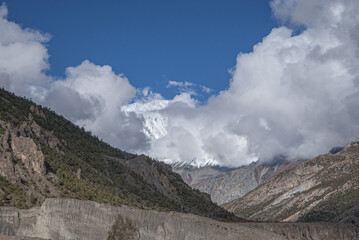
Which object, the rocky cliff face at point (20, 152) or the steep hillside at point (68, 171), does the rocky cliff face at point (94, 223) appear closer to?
the steep hillside at point (68, 171)

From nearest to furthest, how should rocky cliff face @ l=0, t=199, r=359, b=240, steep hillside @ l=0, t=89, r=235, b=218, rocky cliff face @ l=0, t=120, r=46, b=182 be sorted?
rocky cliff face @ l=0, t=199, r=359, b=240 → steep hillside @ l=0, t=89, r=235, b=218 → rocky cliff face @ l=0, t=120, r=46, b=182

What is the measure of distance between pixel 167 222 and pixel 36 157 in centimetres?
2895

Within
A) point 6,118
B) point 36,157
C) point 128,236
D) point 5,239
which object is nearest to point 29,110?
point 6,118

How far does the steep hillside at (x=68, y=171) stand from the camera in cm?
10231

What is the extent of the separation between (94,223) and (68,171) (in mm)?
27285

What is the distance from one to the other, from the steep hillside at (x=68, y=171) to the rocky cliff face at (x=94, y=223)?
4.97m

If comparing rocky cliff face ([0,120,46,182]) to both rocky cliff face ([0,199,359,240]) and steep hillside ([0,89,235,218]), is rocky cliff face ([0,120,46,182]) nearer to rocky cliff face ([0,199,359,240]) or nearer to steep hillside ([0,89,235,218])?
steep hillside ([0,89,235,218])

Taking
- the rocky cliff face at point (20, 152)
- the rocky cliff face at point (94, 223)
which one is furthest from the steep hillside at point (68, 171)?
the rocky cliff face at point (94, 223)

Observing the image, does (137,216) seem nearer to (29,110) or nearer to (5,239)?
(5,239)

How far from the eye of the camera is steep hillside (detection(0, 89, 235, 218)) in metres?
102

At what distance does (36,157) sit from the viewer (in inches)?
4262

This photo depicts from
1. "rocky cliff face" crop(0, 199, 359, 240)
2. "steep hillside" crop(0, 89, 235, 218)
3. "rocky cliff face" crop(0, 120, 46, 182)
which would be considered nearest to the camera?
"rocky cliff face" crop(0, 199, 359, 240)

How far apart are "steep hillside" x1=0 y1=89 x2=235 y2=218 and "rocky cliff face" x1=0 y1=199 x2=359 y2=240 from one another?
4973mm

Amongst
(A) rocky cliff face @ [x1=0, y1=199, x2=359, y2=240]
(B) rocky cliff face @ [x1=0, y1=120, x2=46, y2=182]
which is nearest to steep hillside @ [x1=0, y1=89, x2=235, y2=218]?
(B) rocky cliff face @ [x1=0, y1=120, x2=46, y2=182]
